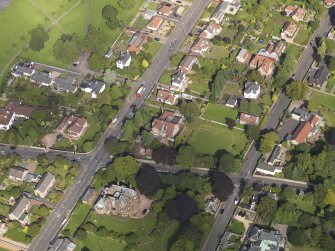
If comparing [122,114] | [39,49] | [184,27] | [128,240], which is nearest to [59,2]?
[39,49]

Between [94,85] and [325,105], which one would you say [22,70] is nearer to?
[94,85]

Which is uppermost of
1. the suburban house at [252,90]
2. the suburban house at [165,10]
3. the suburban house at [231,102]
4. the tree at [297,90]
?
the suburban house at [165,10]

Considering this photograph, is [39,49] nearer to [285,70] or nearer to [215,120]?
[215,120]

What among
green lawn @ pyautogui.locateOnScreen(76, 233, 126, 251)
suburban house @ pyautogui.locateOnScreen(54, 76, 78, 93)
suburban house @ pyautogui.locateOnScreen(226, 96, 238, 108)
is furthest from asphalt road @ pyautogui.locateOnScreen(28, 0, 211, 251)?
suburban house @ pyautogui.locateOnScreen(226, 96, 238, 108)

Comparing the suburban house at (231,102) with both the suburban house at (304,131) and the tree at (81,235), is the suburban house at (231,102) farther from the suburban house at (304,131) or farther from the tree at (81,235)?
the tree at (81,235)

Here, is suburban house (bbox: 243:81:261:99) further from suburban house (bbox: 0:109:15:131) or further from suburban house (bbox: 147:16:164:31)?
suburban house (bbox: 0:109:15:131)

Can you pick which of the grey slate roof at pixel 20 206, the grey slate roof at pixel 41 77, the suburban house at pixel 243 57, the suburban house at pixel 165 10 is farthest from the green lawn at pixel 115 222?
the suburban house at pixel 165 10
